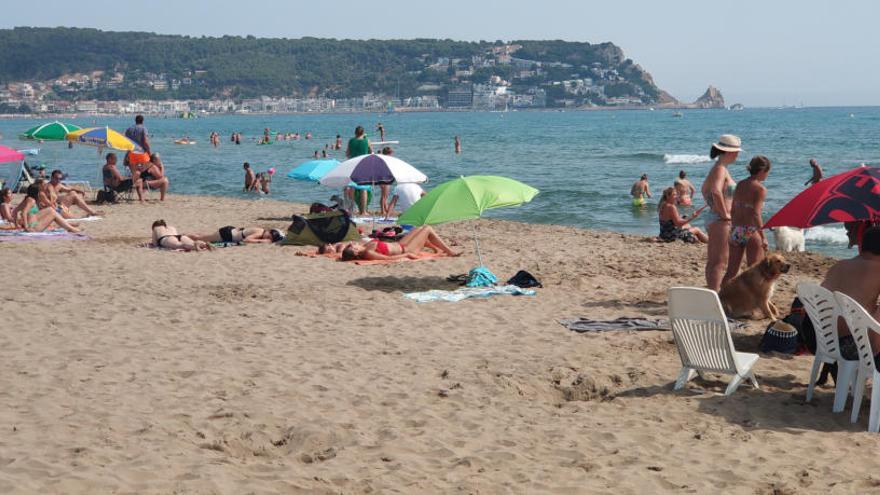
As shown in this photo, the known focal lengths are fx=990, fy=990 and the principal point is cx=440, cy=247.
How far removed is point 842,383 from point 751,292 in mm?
2429

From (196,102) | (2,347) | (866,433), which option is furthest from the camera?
(196,102)

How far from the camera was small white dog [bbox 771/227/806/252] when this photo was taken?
1299 cm

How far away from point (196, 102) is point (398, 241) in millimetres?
187009

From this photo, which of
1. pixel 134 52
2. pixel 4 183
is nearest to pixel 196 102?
pixel 134 52

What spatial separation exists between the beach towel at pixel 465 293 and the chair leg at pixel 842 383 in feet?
13.3

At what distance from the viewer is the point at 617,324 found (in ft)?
26.7

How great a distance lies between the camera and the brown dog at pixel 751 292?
7.90m

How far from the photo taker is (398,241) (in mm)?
12289

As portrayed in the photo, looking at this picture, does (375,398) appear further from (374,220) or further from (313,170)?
(374,220)

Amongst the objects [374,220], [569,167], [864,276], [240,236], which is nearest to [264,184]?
[374,220]

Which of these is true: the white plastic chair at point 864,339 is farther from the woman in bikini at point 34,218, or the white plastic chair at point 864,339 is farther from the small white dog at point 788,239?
the woman in bikini at point 34,218

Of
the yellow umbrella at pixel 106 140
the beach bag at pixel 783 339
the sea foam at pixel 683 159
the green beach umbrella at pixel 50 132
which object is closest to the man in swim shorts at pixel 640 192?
the yellow umbrella at pixel 106 140

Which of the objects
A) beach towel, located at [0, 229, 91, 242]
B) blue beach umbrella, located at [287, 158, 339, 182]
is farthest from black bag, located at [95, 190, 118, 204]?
blue beach umbrella, located at [287, 158, 339, 182]

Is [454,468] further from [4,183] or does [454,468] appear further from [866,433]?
[4,183]
